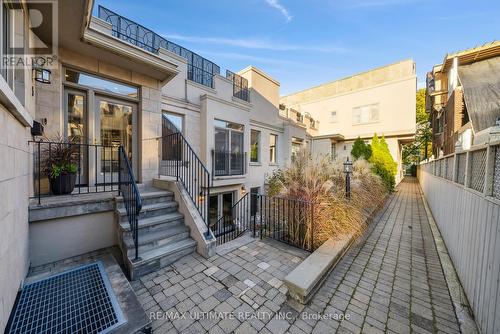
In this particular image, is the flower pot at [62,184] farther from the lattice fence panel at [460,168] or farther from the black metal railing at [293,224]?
the lattice fence panel at [460,168]

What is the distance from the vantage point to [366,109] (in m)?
14.8

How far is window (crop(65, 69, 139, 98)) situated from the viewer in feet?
13.4

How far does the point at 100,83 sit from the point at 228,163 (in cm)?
439

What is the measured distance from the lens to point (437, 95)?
12078 mm

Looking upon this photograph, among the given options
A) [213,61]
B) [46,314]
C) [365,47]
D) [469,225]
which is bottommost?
[46,314]

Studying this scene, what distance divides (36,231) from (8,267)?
141cm

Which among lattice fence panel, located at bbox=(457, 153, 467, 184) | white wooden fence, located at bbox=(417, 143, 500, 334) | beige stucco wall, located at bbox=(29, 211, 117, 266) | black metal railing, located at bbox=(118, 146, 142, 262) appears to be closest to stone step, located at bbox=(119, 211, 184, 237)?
black metal railing, located at bbox=(118, 146, 142, 262)

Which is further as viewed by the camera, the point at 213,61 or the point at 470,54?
the point at 470,54

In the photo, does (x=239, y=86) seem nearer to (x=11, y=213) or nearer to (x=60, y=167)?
(x=60, y=167)

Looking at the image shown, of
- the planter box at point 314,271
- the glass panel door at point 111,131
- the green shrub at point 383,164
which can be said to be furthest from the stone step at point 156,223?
the green shrub at point 383,164

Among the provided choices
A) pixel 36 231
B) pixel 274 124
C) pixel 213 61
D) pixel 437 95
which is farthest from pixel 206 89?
pixel 437 95

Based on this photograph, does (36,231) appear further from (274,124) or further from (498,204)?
(274,124)

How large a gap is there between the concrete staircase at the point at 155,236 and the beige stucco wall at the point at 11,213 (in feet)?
3.56

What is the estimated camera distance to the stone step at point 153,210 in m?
3.38
